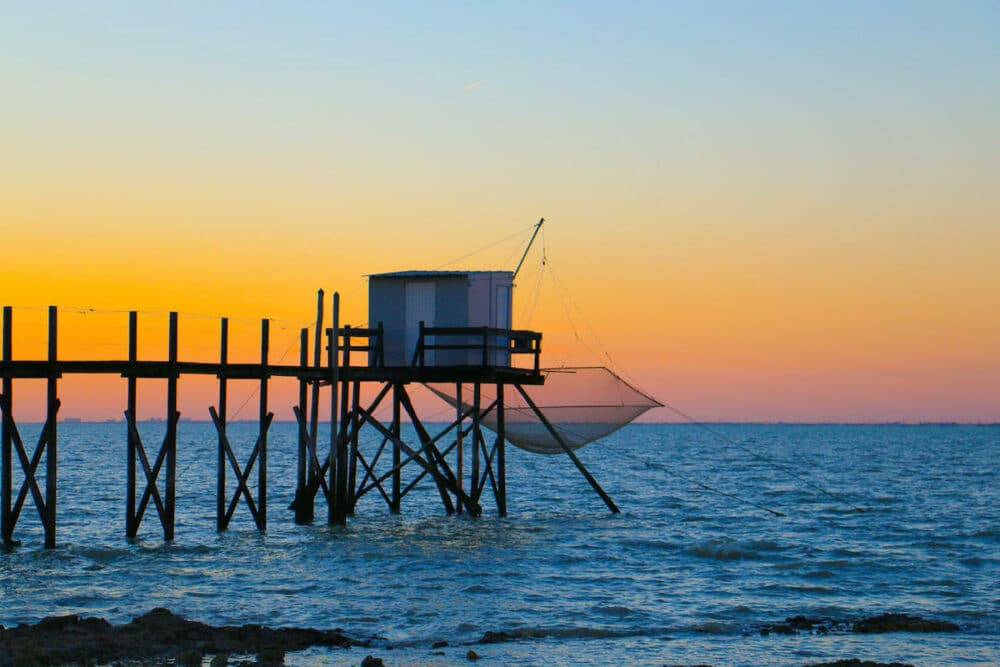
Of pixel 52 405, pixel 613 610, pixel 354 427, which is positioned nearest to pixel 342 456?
pixel 354 427

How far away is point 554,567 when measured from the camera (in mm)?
27656

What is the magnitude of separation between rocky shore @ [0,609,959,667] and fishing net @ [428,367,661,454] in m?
13.4

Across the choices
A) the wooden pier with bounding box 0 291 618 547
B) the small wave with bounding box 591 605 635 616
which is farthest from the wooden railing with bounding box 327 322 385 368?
the small wave with bounding box 591 605 635 616

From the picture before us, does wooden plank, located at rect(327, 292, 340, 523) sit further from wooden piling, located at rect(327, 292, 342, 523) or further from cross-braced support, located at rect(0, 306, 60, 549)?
cross-braced support, located at rect(0, 306, 60, 549)

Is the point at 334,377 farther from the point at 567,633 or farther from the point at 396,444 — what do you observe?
the point at 567,633

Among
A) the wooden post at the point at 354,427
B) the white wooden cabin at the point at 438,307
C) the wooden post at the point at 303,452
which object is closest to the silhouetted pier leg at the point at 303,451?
the wooden post at the point at 303,452

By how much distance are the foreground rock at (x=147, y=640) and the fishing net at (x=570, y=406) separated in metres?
15.2

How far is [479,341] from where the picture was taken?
1287 inches

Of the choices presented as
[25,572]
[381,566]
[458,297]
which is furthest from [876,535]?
[25,572]

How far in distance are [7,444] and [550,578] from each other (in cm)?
1169

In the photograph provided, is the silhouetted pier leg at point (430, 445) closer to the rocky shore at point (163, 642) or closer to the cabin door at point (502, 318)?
the cabin door at point (502, 318)

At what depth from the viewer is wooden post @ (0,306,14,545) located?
25.7m

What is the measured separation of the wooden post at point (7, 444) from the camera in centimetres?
2567

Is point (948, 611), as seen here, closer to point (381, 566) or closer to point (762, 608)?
point (762, 608)
